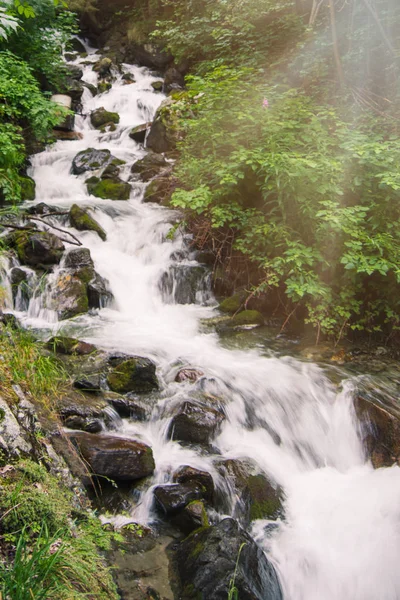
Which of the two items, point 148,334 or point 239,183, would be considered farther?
point 239,183

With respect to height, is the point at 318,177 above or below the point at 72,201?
above

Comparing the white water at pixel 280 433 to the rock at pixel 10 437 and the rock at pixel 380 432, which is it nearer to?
the rock at pixel 380 432

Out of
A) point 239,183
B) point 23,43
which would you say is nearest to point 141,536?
point 239,183

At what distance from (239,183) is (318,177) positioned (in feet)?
5.55

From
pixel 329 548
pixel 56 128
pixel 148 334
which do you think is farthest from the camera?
pixel 56 128

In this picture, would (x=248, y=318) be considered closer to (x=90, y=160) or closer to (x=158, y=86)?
(x=90, y=160)

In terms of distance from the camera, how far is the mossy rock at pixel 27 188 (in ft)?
32.6

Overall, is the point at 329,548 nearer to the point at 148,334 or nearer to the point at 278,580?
the point at 278,580

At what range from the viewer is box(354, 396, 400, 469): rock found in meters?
4.29

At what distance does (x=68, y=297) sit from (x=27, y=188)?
15.8 feet

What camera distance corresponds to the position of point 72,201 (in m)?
10.2

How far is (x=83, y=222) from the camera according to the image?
8.76m

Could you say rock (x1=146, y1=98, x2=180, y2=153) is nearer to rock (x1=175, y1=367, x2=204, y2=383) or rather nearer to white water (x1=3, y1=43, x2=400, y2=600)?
white water (x1=3, y1=43, x2=400, y2=600)

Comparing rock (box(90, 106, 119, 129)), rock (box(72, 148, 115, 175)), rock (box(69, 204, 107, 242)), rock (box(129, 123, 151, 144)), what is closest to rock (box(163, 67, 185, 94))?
rock (box(90, 106, 119, 129))
